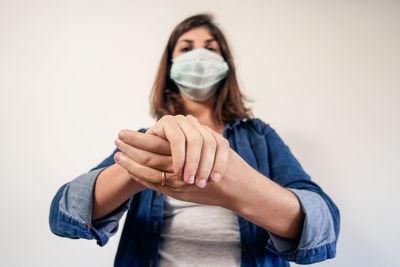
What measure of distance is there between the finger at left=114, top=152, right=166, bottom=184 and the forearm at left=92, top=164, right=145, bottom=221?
0.19 feet

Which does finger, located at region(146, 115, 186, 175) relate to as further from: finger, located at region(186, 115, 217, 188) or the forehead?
the forehead

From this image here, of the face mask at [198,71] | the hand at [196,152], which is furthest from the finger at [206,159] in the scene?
the face mask at [198,71]

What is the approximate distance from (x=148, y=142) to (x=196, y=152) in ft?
0.25

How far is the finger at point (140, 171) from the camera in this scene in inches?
10.8

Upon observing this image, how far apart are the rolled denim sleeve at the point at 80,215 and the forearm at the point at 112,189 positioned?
0.01 m

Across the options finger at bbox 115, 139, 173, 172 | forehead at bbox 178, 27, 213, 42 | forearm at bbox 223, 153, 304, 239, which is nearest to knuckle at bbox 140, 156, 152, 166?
finger at bbox 115, 139, 173, 172
